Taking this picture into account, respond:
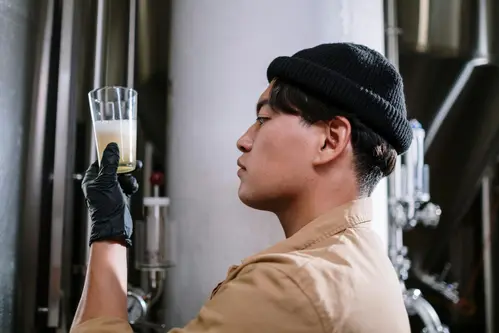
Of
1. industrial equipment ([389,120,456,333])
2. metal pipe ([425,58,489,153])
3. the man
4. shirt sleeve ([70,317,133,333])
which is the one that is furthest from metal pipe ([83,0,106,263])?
metal pipe ([425,58,489,153])

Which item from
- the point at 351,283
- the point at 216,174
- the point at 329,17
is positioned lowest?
the point at 351,283

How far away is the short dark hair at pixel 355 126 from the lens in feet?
2.48

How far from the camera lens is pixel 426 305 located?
1.48 metres

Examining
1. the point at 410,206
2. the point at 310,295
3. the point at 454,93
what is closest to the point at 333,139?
the point at 310,295

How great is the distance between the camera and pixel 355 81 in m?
0.75

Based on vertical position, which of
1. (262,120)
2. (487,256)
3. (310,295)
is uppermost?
(262,120)

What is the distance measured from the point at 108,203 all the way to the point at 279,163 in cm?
30

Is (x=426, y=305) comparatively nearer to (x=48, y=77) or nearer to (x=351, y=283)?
(x=351, y=283)

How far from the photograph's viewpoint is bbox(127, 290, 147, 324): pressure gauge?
109 cm

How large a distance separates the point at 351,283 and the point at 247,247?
529mm

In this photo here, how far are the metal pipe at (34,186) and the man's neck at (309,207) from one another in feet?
1.80

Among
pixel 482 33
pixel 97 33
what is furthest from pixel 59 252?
pixel 482 33

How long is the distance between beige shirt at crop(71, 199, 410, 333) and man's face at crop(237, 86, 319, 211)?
8 cm

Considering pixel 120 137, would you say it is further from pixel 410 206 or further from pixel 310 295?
pixel 410 206
